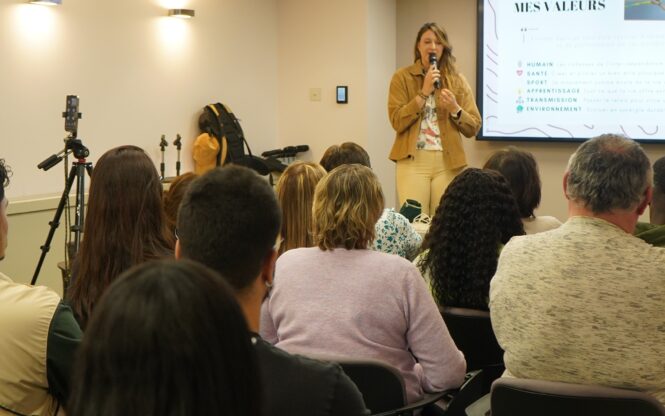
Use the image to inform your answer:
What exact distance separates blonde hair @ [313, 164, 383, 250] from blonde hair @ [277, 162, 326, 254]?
1.54ft

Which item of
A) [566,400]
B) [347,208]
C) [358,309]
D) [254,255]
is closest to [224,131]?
[347,208]

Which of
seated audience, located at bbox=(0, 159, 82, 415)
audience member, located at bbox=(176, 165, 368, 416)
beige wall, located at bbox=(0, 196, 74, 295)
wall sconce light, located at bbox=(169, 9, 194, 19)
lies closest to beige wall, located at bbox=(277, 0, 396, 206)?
wall sconce light, located at bbox=(169, 9, 194, 19)

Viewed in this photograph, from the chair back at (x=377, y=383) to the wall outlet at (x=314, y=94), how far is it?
16.3 ft

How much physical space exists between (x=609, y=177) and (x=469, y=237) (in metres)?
0.62

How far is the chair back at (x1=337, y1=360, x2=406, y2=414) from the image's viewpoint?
190 cm

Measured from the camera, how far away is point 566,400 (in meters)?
1.73

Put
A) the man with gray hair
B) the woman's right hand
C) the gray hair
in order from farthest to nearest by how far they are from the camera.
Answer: the woman's right hand
the gray hair
the man with gray hair

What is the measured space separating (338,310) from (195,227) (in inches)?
34.5

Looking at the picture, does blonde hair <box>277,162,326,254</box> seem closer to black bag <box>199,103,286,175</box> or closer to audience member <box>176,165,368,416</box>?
audience member <box>176,165,368,416</box>

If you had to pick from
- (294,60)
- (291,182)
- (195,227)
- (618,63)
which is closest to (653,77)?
(618,63)

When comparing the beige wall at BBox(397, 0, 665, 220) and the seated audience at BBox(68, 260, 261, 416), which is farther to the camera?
the beige wall at BBox(397, 0, 665, 220)

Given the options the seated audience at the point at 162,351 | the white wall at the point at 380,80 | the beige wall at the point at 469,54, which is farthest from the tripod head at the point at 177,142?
the seated audience at the point at 162,351

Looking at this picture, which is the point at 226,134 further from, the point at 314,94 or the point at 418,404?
the point at 418,404

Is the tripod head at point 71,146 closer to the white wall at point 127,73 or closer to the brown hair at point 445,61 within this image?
the white wall at point 127,73
